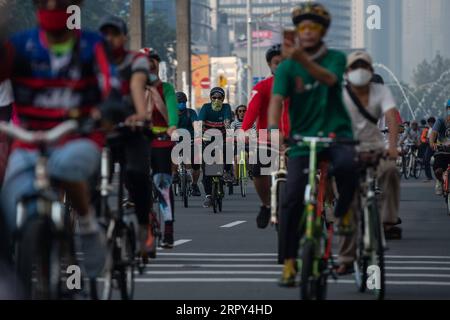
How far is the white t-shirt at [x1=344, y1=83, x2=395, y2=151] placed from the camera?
1330cm

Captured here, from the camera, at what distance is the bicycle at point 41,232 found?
27.8 ft

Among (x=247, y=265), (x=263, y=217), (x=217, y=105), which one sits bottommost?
(x=247, y=265)

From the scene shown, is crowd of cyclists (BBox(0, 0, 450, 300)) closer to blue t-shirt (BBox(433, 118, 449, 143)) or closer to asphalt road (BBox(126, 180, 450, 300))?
asphalt road (BBox(126, 180, 450, 300))

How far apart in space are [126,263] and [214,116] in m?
17.5

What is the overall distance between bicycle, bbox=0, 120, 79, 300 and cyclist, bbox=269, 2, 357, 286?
2.79m

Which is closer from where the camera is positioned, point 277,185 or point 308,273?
point 308,273

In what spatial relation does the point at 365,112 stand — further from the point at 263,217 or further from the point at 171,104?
the point at 263,217

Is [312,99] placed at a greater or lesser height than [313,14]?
lesser

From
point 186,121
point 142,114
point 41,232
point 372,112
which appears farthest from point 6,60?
point 186,121

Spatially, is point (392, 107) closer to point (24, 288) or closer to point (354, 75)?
point (354, 75)

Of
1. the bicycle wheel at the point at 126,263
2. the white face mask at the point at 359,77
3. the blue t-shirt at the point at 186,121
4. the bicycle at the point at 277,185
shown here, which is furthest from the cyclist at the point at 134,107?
the blue t-shirt at the point at 186,121

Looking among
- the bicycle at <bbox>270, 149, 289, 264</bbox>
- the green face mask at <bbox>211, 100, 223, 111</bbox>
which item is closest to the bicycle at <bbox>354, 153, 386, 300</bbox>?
the bicycle at <bbox>270, 149, 289, 264</bbox>

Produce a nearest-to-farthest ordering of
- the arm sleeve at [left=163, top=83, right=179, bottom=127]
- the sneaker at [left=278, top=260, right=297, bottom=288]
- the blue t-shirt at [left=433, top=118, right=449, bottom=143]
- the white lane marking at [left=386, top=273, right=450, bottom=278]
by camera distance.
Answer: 1. the sneaker at [left=278, top=260, right=297, bottom=288]
2. the white lane marking at [left=386, top=273, right=450, bottom=278]
3. the arm sleeve at [left=163, top=83, right=179, bottom=127]
4. the blue t-shirt at [left=433, top=118, right=449, bottom=143]

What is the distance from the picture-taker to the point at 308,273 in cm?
1056
